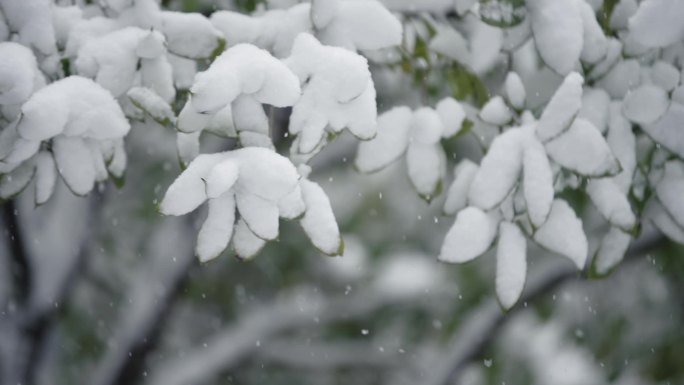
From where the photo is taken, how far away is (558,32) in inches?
48.3

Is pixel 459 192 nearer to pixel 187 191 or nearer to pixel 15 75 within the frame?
pixel 187 191

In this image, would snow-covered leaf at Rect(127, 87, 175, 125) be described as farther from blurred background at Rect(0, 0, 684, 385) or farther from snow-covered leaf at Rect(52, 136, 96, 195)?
blurred background at Rect(0, 0, 684, 385)

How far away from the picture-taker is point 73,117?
1.08 m

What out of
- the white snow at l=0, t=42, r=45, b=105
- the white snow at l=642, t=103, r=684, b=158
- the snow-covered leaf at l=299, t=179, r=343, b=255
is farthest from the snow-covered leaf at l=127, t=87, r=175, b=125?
the white snow at l=642, t=103, r=684, b=158

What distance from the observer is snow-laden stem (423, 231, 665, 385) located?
1.96 metres

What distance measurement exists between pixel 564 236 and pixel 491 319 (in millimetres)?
903

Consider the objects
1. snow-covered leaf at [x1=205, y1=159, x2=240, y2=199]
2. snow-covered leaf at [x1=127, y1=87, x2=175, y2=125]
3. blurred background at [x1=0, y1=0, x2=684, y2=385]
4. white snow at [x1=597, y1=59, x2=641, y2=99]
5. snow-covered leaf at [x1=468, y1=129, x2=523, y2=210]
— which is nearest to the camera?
snow-covered leaf at [x1=205, y1=159, x2=240, y2=199]

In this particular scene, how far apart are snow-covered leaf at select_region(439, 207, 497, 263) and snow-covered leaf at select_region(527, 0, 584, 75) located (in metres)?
0.29

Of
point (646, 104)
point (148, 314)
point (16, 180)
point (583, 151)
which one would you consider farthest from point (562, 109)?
point (148, 314)

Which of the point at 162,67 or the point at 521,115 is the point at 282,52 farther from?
the point at 521,115

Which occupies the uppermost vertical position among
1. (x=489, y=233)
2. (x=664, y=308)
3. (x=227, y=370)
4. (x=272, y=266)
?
(x=489, y=233)

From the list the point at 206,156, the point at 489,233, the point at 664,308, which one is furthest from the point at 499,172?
the point at 664,308

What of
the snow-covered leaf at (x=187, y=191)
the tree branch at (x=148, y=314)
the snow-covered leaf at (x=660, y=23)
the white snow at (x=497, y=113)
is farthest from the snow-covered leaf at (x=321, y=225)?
the tree branch at (x=148, y=314)

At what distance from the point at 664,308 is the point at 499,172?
222cm
